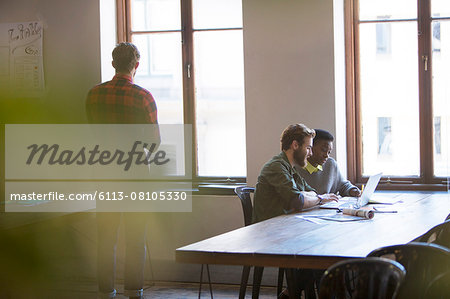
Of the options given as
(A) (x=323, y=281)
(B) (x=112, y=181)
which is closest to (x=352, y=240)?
(A) (x=323, y=281)

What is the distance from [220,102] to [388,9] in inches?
60.9

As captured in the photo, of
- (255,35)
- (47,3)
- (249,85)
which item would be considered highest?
(47,3)

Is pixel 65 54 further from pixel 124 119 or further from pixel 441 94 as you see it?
pixel 441 94

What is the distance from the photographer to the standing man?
3.94 metres

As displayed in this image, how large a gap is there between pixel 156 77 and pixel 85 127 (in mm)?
744

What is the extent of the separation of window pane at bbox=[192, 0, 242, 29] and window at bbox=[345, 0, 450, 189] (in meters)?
0.91

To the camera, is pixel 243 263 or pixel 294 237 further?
pixel 294 237

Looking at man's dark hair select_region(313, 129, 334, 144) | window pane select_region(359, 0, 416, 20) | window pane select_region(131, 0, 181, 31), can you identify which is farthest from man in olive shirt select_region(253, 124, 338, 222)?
window pane select_region(131, 0, 181, 31)

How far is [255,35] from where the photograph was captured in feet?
16.5

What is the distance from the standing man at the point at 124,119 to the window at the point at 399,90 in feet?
6.41

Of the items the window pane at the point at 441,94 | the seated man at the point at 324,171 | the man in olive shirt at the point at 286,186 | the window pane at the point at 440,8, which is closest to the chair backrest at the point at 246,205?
the man in olive shirt at the point at 286,186

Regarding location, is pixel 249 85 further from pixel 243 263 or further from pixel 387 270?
pixel 387 270

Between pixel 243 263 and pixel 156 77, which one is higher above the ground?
pixel 156 77

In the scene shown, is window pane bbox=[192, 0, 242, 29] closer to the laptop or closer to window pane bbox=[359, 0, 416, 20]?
window pane bbox=[359, 0, 416, 20]
